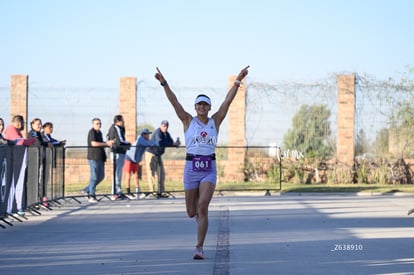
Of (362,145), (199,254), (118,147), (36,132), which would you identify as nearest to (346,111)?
(362,145)

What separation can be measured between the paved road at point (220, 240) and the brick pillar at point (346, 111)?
28.7 ft

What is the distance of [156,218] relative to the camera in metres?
16.1

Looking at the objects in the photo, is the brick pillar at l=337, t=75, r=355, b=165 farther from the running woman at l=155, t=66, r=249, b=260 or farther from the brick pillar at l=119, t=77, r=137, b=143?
the running woman at l=155, t=66, r=249, b=260

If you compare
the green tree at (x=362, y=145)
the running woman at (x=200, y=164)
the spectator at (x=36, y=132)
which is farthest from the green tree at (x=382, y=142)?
the running woman at (x=200, y=164)

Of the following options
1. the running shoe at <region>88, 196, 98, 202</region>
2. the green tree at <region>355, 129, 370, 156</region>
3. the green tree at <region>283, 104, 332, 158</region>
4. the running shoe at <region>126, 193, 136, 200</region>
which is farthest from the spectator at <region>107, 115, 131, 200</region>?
the green tree at <region>355, 129, 370, 156</region>

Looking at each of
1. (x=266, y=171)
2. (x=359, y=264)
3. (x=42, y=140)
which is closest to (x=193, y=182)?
(x=359, y=264)

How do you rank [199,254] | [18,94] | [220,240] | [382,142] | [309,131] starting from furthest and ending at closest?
[18,94]
[309,131]
[382,142]
[220,240]
[199,254]

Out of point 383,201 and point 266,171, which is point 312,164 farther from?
point 383,201

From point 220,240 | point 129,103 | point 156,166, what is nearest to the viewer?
point 220,240

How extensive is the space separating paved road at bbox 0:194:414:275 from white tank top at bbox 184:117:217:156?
1.27m

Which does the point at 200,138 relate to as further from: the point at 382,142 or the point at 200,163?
the point at 382,142

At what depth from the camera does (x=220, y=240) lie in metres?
12.4

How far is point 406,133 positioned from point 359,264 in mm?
18549

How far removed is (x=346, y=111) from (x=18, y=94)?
10.5 metres
